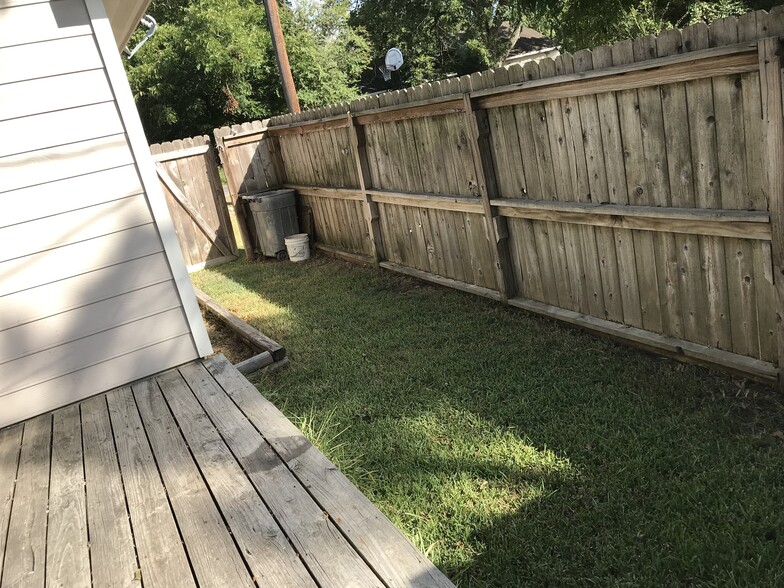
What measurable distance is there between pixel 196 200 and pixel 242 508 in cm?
783

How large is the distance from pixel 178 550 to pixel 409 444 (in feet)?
5.21

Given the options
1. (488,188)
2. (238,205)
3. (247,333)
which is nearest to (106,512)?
(247,333)

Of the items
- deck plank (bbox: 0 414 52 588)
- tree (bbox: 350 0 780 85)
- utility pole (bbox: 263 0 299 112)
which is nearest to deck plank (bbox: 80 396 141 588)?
deck plank (bbox: 0 414 52 588)

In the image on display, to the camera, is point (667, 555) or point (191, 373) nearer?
point (667, 555)

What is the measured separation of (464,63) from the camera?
31.8m

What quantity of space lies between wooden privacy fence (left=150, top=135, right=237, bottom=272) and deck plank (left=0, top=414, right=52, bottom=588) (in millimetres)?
6190

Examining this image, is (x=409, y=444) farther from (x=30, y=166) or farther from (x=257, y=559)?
(x=30, y=166)

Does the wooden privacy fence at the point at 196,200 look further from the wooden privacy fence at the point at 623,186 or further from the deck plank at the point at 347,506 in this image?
the deck plank at the point at 347,506

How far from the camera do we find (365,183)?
24.0 feet

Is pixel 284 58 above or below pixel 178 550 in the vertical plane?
above

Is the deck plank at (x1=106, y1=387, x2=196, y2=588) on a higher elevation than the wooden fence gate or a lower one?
lower

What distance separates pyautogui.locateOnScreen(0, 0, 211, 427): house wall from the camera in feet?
11.4

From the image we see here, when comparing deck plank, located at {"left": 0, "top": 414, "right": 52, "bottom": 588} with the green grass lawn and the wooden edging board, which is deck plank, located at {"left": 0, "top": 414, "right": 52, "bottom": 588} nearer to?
the green grass lawn

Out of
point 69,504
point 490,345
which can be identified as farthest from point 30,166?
point 490,345
